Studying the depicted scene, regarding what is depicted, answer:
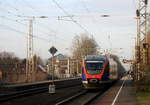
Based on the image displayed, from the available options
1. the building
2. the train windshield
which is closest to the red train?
the train windshield

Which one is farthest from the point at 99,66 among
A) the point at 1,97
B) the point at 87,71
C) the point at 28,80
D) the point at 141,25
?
the point at 28,80

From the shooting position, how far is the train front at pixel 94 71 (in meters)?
30.3

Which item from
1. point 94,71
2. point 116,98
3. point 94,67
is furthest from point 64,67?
point 116,98

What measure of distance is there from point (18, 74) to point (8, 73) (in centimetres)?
284

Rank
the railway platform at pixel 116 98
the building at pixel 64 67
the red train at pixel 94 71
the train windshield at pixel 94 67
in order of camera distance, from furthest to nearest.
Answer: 1. the building at pixel 64 67
2. the train windshield at pixel 94 67
3. the red train at pixel 94 71
4. the railway platform at pixel 116 98

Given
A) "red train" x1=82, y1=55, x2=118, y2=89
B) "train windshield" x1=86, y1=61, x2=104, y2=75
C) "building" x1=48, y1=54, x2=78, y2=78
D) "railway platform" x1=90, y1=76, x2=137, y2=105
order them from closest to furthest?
1. "railway platform" x1=90, y1=76, x2=137, y2=105
2. "red train" x1=82, y1=55, x2=118, y2=89
3. "train windshield" x1=86, y1=61, x2=104, y2=75
4. "building" x1=48, y1=54, x2=78, y2=78

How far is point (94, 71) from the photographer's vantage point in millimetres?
30625

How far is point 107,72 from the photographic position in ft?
106

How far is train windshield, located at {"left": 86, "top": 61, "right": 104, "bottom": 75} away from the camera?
3064cm

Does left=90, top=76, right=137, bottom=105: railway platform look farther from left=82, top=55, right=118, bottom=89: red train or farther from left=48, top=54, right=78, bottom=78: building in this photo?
left=48, top=54, right=78, bottom=78: building

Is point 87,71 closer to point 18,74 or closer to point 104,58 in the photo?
point 104,58

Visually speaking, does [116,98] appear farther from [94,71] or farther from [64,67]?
[64,67]

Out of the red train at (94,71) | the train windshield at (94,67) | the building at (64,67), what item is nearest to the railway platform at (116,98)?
the red train at (94,71)

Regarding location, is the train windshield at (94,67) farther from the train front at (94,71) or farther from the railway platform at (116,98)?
the railway platform at (116,98)
